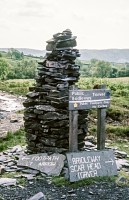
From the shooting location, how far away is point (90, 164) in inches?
424

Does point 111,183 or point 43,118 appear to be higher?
point 43,118

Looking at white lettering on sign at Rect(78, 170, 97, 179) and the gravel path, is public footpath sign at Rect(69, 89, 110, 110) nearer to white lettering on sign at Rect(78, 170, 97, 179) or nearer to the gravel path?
white lettering on sign at Rect(78, 170, 97, 179)

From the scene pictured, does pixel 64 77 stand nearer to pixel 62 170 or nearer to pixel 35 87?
pixel 35 87

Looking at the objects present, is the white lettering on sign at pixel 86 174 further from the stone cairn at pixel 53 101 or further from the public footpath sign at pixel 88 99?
the public footpath sign at pixel 88 99

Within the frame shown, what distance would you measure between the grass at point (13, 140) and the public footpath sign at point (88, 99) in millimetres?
4700

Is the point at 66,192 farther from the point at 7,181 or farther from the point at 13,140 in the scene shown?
the point at 13,140

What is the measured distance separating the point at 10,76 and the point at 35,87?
107m

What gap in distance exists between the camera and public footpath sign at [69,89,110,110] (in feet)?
34.7

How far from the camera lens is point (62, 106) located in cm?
1193

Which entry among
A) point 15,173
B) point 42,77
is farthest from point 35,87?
point 15,173

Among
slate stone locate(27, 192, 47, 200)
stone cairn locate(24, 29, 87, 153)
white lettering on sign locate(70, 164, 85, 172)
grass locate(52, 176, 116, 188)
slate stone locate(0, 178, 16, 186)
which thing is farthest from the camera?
stone cairn locate(24, 29, 87, 153)

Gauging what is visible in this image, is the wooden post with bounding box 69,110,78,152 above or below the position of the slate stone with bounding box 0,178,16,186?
above

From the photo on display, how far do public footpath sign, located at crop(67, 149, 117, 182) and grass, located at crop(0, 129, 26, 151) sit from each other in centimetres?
449

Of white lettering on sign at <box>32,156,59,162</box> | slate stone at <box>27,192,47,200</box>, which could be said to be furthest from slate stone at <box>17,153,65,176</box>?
slate stone at <box>27,192,47,200</box>
